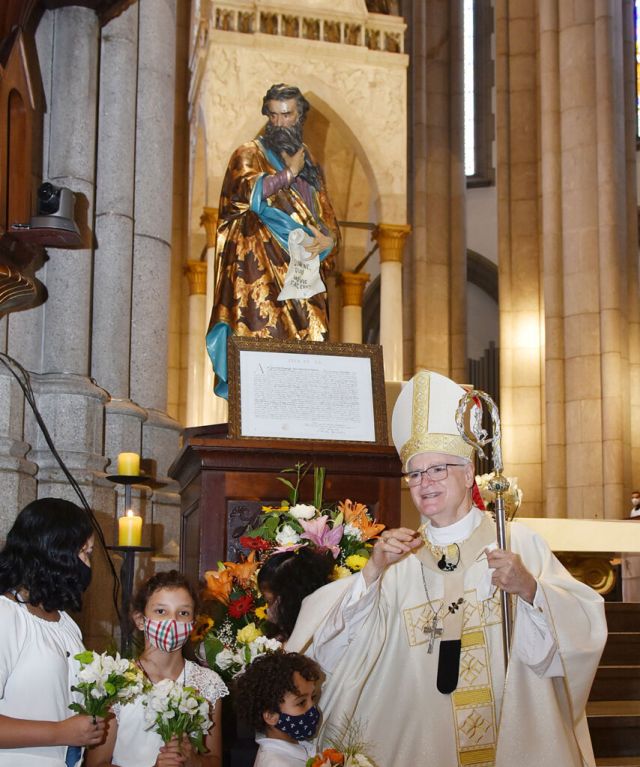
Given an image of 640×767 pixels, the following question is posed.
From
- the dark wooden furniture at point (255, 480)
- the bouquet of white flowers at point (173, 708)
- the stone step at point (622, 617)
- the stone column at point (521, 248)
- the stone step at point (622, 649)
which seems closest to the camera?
the bouquet of white flowers at point (173, 708)

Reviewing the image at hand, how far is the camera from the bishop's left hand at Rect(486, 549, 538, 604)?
315 cm

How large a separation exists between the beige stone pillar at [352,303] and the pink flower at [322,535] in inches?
396

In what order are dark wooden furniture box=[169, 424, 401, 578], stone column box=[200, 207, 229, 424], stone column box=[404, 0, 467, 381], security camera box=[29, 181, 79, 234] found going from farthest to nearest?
stone column box=[404, 0, 467, 381], stone column box=[200, 207, 229, 424], security camera box=[29, 181, 79, 234], dark wooden furniture box=[169, 424, 401, 578]

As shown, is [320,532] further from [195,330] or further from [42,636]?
[195,330]

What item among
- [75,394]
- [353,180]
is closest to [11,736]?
[75,394]

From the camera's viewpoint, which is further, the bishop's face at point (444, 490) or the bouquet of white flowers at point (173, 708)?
the bishop's face at point (444, 490)

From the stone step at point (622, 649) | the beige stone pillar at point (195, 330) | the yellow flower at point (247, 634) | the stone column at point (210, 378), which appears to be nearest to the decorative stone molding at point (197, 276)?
the beige stone pillar at point (195, 330)

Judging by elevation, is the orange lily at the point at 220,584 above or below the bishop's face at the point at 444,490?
below

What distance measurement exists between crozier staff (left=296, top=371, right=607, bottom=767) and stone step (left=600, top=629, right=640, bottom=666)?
13.5ft

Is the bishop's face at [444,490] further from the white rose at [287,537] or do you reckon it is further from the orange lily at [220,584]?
the orange lily at [220,584]

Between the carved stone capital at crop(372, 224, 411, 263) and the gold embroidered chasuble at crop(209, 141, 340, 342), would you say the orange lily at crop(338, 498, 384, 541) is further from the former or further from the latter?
the carved stone capital at crop(372, 224, 411, 263)

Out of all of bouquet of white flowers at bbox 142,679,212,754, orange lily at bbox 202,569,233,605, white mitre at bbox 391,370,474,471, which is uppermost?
white mitre at bbox 391,370,474,471

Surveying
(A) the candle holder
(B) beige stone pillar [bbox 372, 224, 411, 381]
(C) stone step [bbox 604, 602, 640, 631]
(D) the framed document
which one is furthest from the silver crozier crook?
(B) beige stone pillar [bbox 372, 224, 411, 381]

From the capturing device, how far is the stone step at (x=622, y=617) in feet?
26.9
